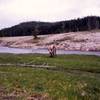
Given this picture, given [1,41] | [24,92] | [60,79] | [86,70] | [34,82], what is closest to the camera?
[24,92]

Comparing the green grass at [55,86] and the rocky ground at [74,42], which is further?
the rocky ground at [74,42]

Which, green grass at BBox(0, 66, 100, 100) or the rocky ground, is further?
the rocky ground

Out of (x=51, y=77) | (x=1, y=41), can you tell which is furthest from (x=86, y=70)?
(x=1, y=41)

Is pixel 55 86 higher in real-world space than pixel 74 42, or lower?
lower

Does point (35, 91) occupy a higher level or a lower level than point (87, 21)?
lower

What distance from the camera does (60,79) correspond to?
3300 cm

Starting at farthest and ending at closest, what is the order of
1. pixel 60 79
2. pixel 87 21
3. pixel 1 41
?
pixel 87 21
pixel 1 41
pixel 60 79

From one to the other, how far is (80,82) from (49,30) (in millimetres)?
162132

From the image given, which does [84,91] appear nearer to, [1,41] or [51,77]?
[51,77]

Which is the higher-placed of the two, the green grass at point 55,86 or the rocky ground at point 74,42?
the rocky ground at point 74,42

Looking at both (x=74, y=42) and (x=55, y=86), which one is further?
(x=74, y=42)

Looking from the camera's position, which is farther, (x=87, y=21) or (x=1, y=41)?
(x=87, y=21)

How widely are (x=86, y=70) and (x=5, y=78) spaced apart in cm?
1533

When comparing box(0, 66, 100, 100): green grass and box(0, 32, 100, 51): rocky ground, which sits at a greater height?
box(0, 32, 100, 51): rocky ground
